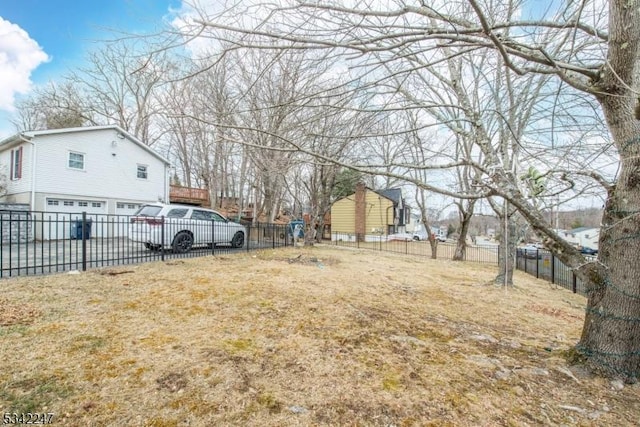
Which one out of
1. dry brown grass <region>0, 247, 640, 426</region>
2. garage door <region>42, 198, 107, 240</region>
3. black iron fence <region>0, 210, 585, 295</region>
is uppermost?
garage door <region>42, 198, 107, 240</region>

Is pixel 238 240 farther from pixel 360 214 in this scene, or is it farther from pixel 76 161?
pixel 360 214

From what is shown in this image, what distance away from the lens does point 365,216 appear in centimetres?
2281

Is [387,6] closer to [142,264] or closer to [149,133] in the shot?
[142,264]

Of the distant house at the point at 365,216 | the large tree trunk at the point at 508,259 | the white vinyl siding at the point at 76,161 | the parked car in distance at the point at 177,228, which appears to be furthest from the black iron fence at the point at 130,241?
the distant house at the point at 365,216

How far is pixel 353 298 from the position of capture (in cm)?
446

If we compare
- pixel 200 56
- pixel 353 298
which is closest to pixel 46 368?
pixel 200 56

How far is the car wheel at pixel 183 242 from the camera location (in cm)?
859

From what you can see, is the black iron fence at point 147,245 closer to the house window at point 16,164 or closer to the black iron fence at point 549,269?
the black iron fence at point 549,269

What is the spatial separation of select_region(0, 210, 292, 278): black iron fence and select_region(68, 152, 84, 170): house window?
289 centimetres

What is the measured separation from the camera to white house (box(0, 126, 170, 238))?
38.1 ft

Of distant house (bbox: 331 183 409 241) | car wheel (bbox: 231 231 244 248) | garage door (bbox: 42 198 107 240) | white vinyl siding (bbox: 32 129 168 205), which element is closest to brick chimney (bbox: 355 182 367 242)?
distant house (bbox: 331 183 409 241)

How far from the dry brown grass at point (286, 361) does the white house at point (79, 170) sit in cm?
904

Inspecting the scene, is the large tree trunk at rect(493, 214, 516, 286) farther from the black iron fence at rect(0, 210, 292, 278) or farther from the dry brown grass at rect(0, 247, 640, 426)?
the black iron fence at rect(0, 210, 292, 278)

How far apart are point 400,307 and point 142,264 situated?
5.78m
